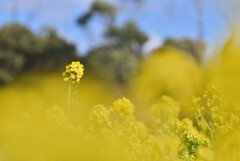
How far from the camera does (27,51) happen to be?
2202 centimetres

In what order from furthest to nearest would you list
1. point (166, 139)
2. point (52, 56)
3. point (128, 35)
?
point (128, 35)
point (52, 56)
point (166, 139)

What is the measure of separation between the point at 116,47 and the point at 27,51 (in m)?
10.5

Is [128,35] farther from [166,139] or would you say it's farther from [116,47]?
[166,139]

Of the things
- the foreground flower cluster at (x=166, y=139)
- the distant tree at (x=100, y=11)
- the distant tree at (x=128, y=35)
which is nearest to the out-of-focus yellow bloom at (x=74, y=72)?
the foreground flower cluster at (x=166, y=139)

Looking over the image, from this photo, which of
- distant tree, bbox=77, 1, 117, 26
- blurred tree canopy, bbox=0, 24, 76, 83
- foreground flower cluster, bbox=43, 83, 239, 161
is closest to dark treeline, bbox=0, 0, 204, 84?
blurred tree canopy, bbox=0, 24, 76, 83

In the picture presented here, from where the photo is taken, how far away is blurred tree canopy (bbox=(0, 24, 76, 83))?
2081 cm

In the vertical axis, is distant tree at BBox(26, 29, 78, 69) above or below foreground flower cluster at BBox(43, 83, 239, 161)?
above

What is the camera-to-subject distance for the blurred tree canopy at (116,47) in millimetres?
27016

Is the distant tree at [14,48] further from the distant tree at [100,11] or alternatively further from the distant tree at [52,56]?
the distant tree at [100,11]

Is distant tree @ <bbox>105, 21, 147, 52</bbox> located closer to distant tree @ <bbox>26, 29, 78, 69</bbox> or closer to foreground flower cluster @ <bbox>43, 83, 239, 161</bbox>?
distant tree @ <bbox>26, 29, 78, 69</bbox>

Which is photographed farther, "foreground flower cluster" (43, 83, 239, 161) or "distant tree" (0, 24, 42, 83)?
"distant tree" (0, 24, 42, 83)

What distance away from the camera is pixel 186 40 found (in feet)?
113

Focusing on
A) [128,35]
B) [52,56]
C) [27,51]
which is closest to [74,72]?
[27,51]

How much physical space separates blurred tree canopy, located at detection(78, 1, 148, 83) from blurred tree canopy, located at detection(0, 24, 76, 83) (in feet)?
9.09
